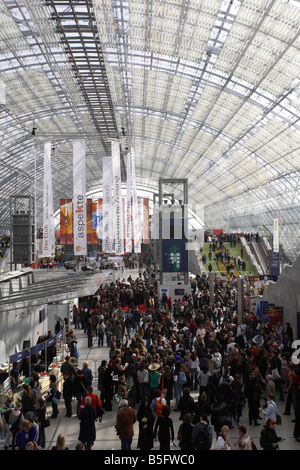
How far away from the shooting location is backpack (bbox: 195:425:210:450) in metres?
7.63

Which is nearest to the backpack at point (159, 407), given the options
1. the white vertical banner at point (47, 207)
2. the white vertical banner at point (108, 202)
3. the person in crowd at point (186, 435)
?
the person in crowd at point (186, 435)

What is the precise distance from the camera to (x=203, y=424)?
7.79m

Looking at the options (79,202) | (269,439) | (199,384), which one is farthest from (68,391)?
(79,202)

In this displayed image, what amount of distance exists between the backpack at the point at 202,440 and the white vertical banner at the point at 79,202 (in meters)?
16.0

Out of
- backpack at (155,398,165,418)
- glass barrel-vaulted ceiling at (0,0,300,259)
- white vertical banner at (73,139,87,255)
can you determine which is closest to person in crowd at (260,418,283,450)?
backpack at (155,398,165,418)

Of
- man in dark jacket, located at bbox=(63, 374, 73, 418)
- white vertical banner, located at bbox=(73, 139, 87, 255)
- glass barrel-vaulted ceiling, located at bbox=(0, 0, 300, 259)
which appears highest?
glass barrel-vaulted ceiling, located at bbox=(0, 0, 300, 259)

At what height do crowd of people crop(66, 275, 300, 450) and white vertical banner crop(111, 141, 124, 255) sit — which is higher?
white vertical banner crop(111, 141, 124, 255)

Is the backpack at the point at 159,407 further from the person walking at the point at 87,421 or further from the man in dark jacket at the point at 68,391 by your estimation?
the man in dark jacket at the point at 68,391

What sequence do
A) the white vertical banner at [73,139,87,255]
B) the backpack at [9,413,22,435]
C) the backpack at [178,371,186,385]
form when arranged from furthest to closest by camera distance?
the white vertical banner at [73,139,87,255]
the backpack at [178,371,186,385]
the backpack at [9,413,22,435]

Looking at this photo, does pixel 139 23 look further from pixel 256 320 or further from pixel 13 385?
pixel 13 385

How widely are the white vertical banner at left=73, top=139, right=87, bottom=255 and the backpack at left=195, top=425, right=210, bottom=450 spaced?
1596 cm

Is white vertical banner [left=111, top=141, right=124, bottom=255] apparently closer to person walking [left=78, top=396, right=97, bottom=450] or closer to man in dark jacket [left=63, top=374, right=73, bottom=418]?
man in dark jacket [left=63, top=374, right=73, bottom=418]

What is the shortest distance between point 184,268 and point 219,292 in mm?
2204

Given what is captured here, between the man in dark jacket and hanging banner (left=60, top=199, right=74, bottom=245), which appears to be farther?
hanging banner (left=60, top=199, right=74, bottom=245)
